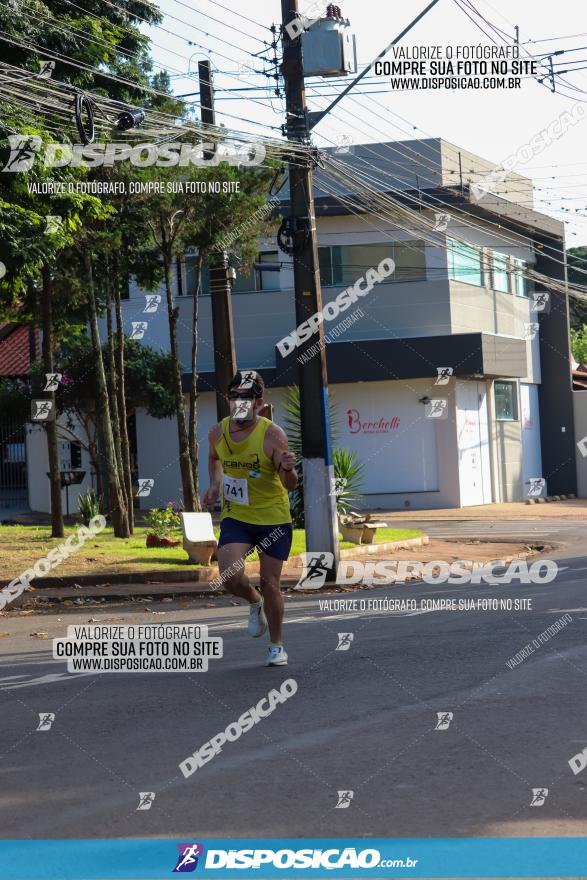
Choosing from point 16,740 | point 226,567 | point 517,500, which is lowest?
point 517,500

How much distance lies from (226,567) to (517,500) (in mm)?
29911

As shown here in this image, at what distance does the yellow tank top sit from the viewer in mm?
8438

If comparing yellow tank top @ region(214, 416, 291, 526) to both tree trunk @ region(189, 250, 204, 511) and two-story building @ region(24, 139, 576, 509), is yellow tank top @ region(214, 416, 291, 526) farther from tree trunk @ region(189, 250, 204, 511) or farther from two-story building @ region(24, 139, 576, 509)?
two-story building @ region(24, 139, 576, 509)

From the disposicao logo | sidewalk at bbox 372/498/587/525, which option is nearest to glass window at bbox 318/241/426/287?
sidewalk at bbox 372/498/587/525

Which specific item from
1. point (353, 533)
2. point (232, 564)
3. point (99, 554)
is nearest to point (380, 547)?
point (353, 533)

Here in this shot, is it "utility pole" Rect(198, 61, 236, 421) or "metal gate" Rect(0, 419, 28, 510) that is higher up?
"utility pole" Rect(198, 61, 236, 421)

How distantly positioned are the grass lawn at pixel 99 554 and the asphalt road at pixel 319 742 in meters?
5.56

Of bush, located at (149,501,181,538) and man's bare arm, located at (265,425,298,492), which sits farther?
bush, located at (149,501,181,538)

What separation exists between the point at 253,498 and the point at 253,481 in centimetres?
12

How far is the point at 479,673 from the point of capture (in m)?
8.12

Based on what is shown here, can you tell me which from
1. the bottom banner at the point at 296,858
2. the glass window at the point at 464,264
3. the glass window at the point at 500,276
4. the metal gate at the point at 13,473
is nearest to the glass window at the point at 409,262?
the glass window at the point at 464,264

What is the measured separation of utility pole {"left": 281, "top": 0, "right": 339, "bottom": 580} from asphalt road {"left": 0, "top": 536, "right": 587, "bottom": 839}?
5.16 m

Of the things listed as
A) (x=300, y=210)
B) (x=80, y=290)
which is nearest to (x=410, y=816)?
(x=300, y=210)

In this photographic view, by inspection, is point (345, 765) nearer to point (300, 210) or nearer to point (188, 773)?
point (188, 773)
